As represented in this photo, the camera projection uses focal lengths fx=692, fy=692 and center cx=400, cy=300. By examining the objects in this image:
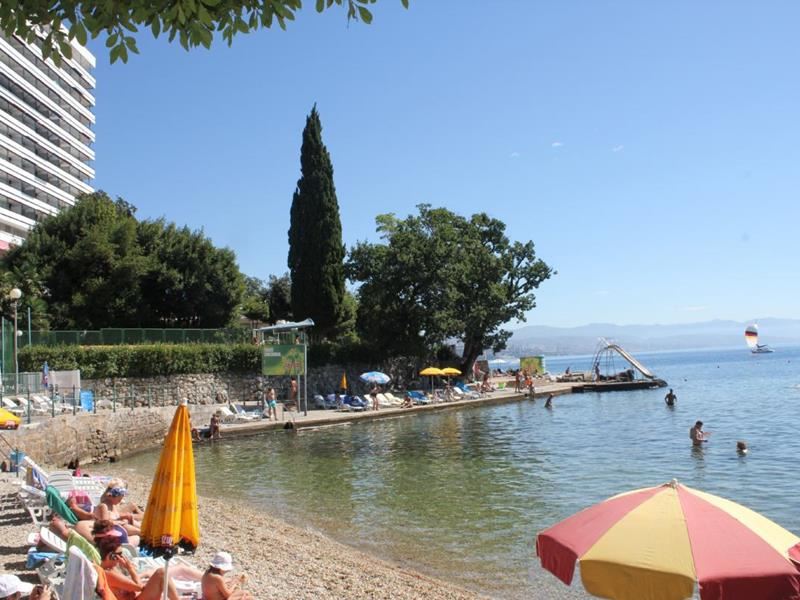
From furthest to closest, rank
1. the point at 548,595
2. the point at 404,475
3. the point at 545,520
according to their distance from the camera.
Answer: the point at 404,475
the point at 545,520
the point at 548,595

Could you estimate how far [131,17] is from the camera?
15.4 ft

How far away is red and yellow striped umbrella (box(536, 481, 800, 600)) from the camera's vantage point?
4.55 m

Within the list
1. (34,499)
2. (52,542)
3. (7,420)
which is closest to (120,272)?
(7,420)

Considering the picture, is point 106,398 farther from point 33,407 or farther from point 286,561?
point 286,561

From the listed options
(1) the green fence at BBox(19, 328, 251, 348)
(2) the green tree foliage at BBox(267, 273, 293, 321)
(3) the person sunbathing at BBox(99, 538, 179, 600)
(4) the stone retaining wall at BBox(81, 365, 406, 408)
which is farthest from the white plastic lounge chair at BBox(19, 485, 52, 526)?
(2) the green tree foliage at BBox(267, 273, 293, 321)

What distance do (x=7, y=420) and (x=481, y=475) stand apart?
12181mm

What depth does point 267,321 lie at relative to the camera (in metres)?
56.9

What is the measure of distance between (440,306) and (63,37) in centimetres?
3920

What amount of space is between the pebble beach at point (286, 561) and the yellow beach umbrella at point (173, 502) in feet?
7.67

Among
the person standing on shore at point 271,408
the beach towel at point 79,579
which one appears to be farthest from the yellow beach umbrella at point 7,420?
the person standing on shore at point 271,408

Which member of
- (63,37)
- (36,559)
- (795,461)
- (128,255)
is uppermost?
(128,255)

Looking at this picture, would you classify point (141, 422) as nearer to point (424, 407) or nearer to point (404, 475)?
point (404, 475)

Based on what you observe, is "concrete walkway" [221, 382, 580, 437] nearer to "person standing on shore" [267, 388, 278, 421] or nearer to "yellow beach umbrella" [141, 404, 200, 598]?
"person standing on shore" [267, 388, 278, 421]

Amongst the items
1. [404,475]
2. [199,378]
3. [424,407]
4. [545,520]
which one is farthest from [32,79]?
[545,520]
